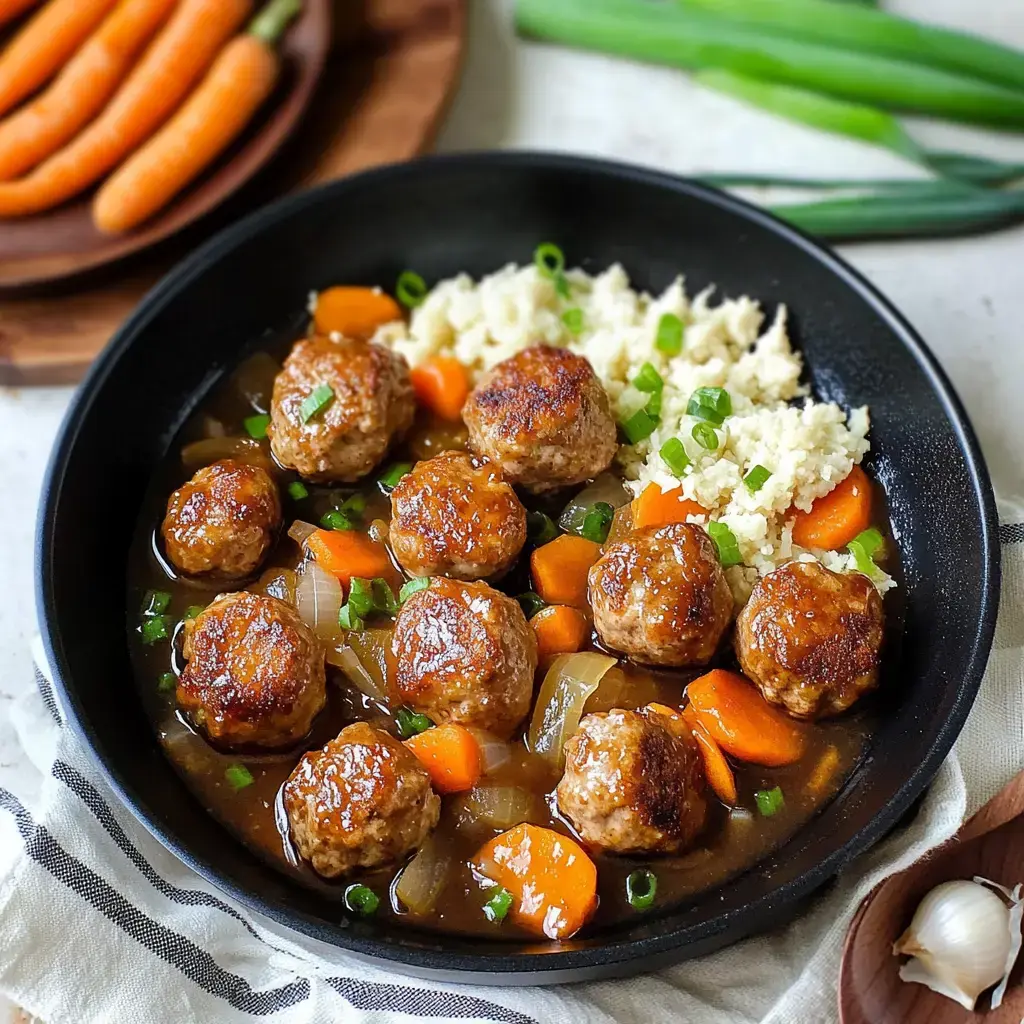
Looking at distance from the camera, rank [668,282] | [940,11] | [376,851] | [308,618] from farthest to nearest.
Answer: [940,11], [668,282], [308,618], [376,851]

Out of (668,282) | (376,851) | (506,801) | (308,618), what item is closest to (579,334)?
(668,282)

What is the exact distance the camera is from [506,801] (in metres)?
3.75

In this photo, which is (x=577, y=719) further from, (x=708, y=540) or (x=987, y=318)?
(x=987, y=318)

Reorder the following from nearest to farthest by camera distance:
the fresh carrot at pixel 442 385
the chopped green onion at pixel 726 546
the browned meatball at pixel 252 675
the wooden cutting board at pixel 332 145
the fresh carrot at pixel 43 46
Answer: the browned meatball at pixel 252 675 < the chopped green onion at pixel 726 546 < the fresh carrot at pixel 442 385 < the wooden cutting board at pixel 332 145 < the fresh carrot at pixel 43 46

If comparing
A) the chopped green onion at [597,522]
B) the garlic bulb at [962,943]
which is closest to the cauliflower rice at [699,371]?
the chopped green onion at [597,522]

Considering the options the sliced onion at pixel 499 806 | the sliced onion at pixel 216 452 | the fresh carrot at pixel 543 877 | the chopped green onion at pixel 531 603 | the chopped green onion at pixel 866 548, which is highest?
the chopped green onion at pixel 866 548

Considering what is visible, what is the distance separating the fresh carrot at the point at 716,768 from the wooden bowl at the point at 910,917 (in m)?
0.53

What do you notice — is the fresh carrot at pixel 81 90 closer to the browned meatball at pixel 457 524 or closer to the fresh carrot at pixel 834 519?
the browned meatball at pixel 457 524

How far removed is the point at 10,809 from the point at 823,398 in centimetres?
341

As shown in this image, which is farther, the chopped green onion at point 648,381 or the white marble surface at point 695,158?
the white marble surface at point 695,158

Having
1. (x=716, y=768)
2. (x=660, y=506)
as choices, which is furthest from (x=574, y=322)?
(x=716, y=768)

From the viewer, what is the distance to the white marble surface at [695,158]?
506cm

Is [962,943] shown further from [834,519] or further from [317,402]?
[317,402]

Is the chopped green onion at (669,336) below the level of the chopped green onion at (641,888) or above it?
above
